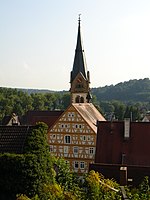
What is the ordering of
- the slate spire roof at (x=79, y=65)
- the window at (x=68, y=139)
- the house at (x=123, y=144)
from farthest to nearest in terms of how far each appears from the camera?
the slate spire roof at (x=79, y=65) → the window at (x=68, y=139) → the house at (x=123, y=144)

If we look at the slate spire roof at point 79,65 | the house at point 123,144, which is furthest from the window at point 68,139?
the slate spire roof at point 79,65

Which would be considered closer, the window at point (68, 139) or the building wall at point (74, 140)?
the building wall at point (74, 140)

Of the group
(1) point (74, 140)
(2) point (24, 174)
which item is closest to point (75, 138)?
(1) point (74, 140)

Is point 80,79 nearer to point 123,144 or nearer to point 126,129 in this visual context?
point 126,129

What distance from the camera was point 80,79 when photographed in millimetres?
54281

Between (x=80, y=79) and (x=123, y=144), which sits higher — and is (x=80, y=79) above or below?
above

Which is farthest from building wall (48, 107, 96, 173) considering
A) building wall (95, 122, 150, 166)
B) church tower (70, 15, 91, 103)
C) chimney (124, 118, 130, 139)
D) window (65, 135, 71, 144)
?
church tower (70, 15, 91, 103)

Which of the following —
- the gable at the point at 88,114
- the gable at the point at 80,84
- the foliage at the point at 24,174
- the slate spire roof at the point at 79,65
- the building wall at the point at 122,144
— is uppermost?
the slate spire roof at the point at 79,65

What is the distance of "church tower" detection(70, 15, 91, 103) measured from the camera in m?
54.2

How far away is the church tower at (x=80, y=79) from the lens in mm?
54219

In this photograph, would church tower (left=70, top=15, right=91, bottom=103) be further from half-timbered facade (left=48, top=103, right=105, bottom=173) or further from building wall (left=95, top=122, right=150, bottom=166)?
building wall (left=95, top=122, right=150, bottom=166)

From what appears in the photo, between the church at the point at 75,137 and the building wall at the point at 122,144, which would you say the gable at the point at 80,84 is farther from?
the building wall at the point at 122,144

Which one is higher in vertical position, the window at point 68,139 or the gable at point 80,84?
the gable at point 80,84

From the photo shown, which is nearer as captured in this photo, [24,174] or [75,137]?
[24,174]
